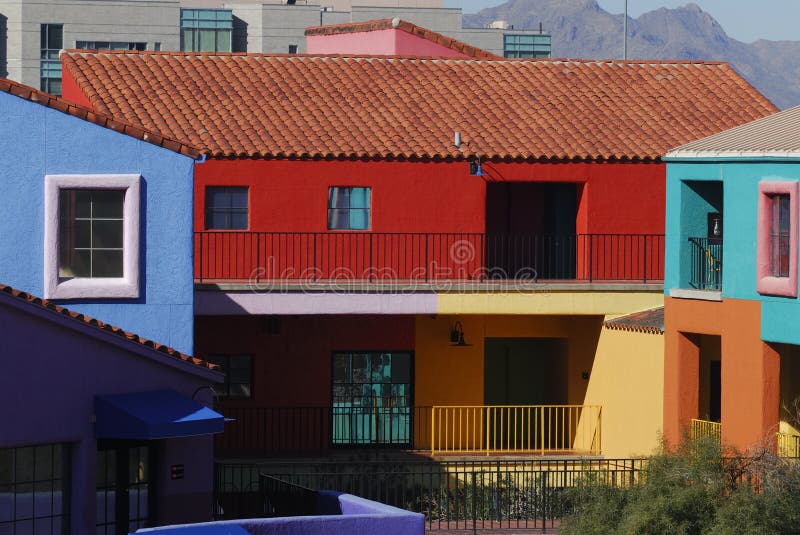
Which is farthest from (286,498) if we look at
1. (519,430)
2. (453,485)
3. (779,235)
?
(519,430)

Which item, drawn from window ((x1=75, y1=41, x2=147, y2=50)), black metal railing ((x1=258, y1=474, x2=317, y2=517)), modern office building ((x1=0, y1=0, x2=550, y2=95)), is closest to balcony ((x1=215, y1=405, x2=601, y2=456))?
black metal railing ((x1=258, y1=474, x2=317, y2=517))

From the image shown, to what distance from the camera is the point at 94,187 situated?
25.8 meters

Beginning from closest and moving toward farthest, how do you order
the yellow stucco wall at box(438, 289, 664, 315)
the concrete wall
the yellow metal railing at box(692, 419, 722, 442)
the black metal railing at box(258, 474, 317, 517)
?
the black metal railing at box(258, 474, 317, 517)
the yellow metal railing at box(692, 419, 722, 442)
the yellow stucco wall at box(438, 289, 664, 315)
the concrete wall

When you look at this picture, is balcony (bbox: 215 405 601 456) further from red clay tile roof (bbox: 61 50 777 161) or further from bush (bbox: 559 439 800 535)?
bush (bbox: 559 439 800 535)

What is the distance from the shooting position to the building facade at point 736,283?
26.5 metres

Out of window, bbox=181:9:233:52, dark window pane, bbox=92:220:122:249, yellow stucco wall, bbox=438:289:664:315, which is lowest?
yellow stucco wall, bbox=438:289:664:315

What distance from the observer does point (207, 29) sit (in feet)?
284

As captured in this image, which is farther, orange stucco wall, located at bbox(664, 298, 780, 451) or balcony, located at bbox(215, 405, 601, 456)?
balcony, located at bbox(215, 405, 601, 456)

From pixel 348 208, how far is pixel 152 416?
11.3 metres

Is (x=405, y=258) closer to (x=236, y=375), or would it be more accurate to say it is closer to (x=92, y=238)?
(x=236, y=375)

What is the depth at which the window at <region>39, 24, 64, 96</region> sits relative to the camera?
8294cm

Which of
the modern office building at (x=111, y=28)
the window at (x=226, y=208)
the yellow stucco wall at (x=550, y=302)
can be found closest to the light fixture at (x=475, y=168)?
the yellow stucco wall at (x=550, y=302)

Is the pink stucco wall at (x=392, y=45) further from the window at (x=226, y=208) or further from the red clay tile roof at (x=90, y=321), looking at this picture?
the red clay tile roof at (x=90, y=321)

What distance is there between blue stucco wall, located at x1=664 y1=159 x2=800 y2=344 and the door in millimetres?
10112
